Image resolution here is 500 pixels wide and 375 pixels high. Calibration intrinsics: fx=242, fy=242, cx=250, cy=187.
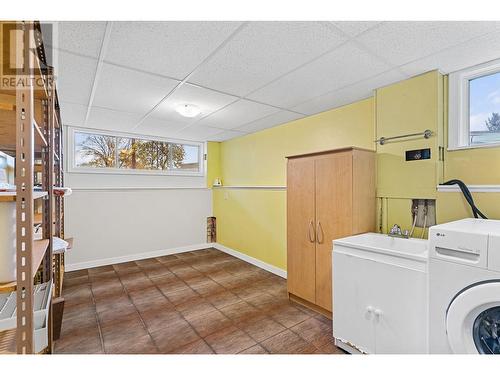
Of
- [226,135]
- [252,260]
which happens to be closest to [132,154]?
[226,135]

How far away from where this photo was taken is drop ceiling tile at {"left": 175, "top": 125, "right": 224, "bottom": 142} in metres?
3.85

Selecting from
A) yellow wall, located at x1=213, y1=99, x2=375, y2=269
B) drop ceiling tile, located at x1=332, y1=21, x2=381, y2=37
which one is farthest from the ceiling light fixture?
drop ceiling tile, located at x1=332, y1=21, x2=381, y2=37

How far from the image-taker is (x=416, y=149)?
2.10m

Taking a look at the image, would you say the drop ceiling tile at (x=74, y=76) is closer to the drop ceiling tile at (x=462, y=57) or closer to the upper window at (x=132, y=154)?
the upper window at (x=132, y=154)

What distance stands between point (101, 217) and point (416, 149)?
4331 millimetres

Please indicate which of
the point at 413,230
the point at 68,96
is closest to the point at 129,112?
the point at 68,96

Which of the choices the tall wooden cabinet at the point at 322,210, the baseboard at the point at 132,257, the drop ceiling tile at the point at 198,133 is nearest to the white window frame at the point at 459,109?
the tall wooden cabinet at the point at 322,210

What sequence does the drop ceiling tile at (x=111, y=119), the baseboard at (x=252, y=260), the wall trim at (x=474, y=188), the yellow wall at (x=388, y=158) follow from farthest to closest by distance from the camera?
1. the baseboard at (x=252, y=260)
2. the drop ceiling tile at (x=111, y=119)
3. the yellow wall at (x=388, y=158)
4. the wall trim at (x=474, y=188)

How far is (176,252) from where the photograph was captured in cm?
459

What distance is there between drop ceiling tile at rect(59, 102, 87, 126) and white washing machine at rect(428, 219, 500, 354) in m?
3.57

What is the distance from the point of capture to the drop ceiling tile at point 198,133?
3.85 m

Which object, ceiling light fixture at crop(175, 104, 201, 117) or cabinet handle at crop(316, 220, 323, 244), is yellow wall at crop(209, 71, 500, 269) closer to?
cabinet handle at crop(316, 220, 323, 244)

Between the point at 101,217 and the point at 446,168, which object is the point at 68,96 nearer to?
the point at 101,217

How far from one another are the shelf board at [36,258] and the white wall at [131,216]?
256 centimetres
